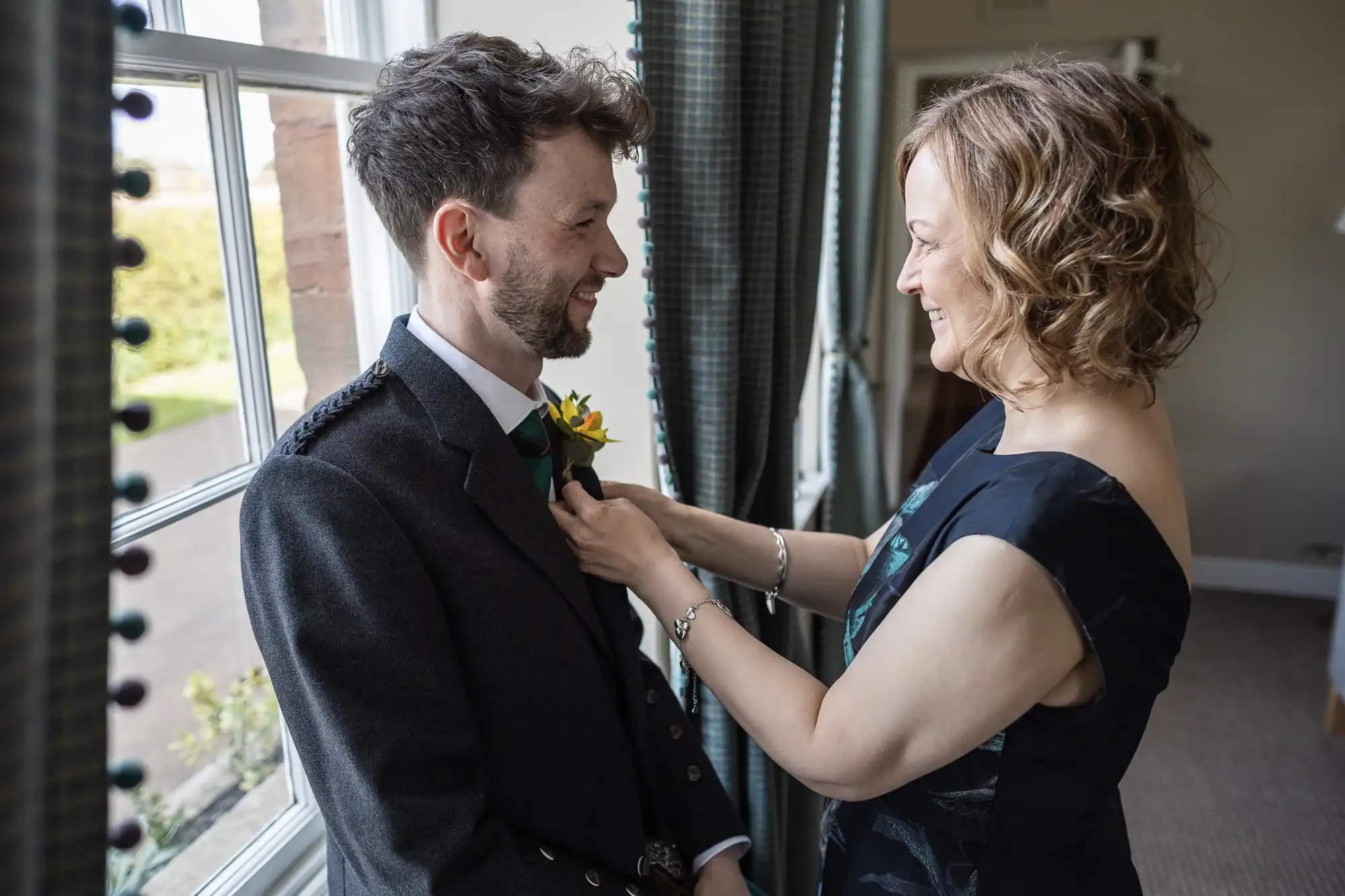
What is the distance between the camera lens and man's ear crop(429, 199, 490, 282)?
1.00 m

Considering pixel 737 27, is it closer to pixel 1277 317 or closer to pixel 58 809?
pixel 58 809

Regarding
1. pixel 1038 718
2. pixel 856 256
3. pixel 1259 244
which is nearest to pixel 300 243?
pixel 1038 718

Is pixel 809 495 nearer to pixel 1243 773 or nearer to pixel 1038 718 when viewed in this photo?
pixel 1243 773

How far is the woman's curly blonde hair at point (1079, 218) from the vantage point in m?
0.93

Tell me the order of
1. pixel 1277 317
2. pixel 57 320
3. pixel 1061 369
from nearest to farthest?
1. pixel 57 320
2. pixel 1061 369
3. pixel 1277 317

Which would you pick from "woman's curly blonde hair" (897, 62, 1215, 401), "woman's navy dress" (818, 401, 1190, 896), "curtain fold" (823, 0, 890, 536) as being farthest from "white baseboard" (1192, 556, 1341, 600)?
"woman's curly blonde hair" (897, 62, 1215, 401)

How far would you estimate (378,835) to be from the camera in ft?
2.89

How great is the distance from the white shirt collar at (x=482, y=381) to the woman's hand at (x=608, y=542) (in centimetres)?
13

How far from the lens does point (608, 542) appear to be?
1.15 meters

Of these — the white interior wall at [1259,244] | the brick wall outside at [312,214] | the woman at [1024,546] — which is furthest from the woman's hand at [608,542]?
the white interior wall at [1259,244]

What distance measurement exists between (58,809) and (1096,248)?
93cm

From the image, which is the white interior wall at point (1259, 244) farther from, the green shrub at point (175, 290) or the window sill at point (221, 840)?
the window sill at point (221, 840)

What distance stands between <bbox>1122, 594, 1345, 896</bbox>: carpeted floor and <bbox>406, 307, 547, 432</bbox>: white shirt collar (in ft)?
7.63

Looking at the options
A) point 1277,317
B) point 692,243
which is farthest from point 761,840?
point 1277,317
